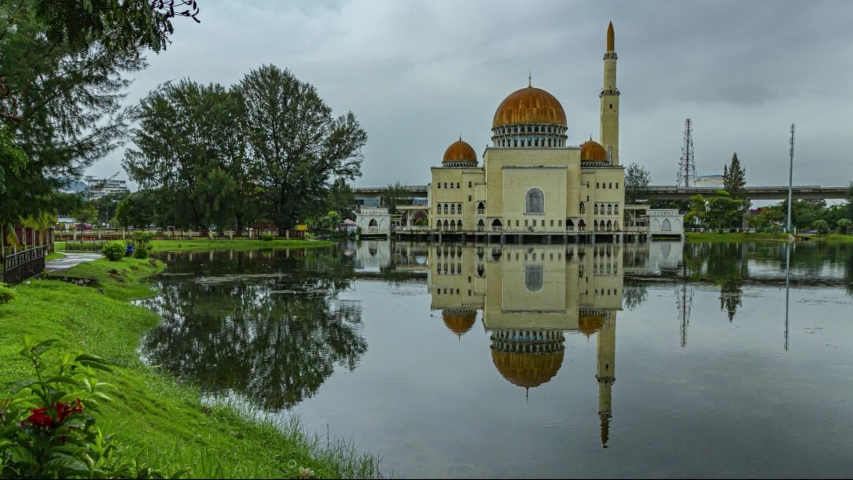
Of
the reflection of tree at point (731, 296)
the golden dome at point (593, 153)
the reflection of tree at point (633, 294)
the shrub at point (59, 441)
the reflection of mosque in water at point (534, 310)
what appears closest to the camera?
the shrub at point (59, 441)

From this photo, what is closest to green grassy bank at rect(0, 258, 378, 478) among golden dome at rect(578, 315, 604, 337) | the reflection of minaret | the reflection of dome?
the reflection of dome

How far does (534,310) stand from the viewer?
14.8 m

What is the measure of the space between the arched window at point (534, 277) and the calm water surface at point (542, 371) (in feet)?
1.83

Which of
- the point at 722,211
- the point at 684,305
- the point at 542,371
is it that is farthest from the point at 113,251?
the point at 722,211

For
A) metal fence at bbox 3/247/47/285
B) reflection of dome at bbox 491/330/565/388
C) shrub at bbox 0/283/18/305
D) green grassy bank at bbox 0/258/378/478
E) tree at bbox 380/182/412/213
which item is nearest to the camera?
green grassy bank at bbox 0/258/378/478

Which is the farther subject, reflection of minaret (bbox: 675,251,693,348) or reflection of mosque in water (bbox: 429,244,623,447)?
reflection of minaret (bbox: 675,251,693,348)

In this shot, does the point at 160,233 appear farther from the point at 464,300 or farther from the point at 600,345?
the point at 600,345

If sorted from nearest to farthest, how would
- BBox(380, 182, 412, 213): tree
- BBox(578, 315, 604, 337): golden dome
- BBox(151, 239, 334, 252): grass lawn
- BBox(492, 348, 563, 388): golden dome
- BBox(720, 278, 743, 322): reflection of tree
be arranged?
BBox(492, 348, 563, 388): golden dome < BBox(578, 315, 604, 337): golden dome < BBox(720, 278, 743, 322): reflection of tree < BBox(151, 239, 334, 252): grass lawn < BBox(380, 182, 412, 213): tree

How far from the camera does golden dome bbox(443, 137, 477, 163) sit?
232 feet

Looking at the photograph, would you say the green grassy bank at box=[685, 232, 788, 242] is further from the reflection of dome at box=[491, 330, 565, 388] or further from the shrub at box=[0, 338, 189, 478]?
the shrub at box=[0, 338, 189, 478]

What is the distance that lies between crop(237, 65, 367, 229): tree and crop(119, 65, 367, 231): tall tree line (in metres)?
0.09

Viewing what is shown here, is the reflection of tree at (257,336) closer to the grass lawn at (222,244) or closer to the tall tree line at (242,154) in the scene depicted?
the grass lawn at (222,244)

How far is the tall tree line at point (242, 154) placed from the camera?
153ft

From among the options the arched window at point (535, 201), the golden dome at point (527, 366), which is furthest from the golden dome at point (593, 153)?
the golden dome at point (527, 366)
